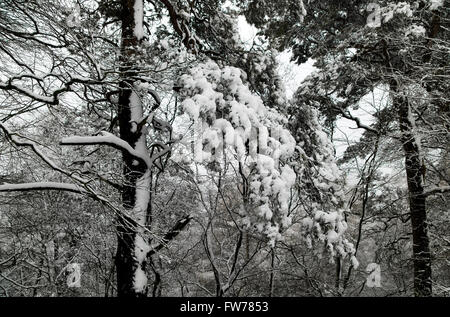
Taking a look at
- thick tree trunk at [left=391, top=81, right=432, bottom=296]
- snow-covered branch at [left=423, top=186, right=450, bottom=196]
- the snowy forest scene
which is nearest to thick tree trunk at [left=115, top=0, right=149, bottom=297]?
the snowy forest scene

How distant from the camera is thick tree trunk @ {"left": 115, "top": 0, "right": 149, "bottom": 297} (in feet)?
16.7

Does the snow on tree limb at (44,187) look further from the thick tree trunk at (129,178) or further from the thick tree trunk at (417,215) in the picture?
the thick tree trunk at (417,215)

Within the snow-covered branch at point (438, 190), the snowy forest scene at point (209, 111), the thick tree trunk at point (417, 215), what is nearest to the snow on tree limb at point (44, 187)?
the snowy forest scene at point (209, 111)

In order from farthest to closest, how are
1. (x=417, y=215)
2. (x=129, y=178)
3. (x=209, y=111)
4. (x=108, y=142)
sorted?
1. (x=417, y=215)
2. (x=129, y=178)
3. (x=108, y=142)
4. (x=209, y=111)

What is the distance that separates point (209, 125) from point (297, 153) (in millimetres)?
2596

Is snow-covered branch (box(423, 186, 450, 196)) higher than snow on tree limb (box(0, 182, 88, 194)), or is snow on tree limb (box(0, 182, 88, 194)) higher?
snow-covered branch (box(423, 186, 450, 196))

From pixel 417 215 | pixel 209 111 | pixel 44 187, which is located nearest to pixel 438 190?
pixel 417 215

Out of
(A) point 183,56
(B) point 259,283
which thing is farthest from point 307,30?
(B) point 259,283

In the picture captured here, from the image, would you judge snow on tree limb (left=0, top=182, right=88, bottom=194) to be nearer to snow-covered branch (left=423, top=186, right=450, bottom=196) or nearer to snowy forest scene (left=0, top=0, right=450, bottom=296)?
snowy forest scene (left=0, top=0, right=450, bottom=296)

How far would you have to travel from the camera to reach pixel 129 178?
17.6 feet

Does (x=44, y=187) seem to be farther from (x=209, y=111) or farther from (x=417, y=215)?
(x=417, y=215)

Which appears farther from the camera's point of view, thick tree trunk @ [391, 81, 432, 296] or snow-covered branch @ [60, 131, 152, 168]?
thick tree trunk @ [391, 81, 432, 296]

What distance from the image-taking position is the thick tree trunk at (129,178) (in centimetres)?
508


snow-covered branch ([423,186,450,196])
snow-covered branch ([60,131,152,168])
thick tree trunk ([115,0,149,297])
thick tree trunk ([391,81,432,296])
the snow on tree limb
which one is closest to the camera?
the snow on tree limb
